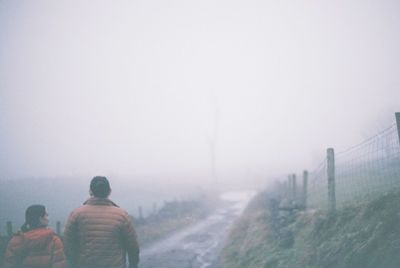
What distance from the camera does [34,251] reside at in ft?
12.2

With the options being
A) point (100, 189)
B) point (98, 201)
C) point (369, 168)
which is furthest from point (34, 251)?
point (369, 168)

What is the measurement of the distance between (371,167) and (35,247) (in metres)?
8.13

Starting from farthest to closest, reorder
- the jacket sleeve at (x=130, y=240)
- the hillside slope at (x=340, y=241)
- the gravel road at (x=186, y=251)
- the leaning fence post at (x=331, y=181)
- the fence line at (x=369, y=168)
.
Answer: the gravel road at (x=186, y=251), the leaning fence post at (x=331, y=181), the fence line at (x=369, y=168), the hillside slope at (x=340, y=241), the jacket sleeve at (x=130, y=240)

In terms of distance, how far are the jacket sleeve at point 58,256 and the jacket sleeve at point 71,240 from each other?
0.11 m

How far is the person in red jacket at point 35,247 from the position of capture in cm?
368

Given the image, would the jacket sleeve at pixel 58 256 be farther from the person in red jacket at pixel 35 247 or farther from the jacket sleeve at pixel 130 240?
the jacket sleeve at pixel 130 240

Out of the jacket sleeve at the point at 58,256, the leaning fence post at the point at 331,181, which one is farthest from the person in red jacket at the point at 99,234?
the leaning fence post at the point at 331,181

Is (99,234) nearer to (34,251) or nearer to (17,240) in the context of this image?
(34,251)

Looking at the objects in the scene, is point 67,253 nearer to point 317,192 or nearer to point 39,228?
point 39,228

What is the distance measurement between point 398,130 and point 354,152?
250cm

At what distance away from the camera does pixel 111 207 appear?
377 cm

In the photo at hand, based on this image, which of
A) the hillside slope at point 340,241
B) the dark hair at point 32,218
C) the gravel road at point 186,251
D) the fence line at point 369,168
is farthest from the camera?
the gravel road at point 186,251

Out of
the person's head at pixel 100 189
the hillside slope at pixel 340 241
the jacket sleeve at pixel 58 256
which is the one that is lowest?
the hillside slope at pixel 340 241

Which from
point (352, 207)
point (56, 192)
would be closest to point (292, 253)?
point (352, 207)
